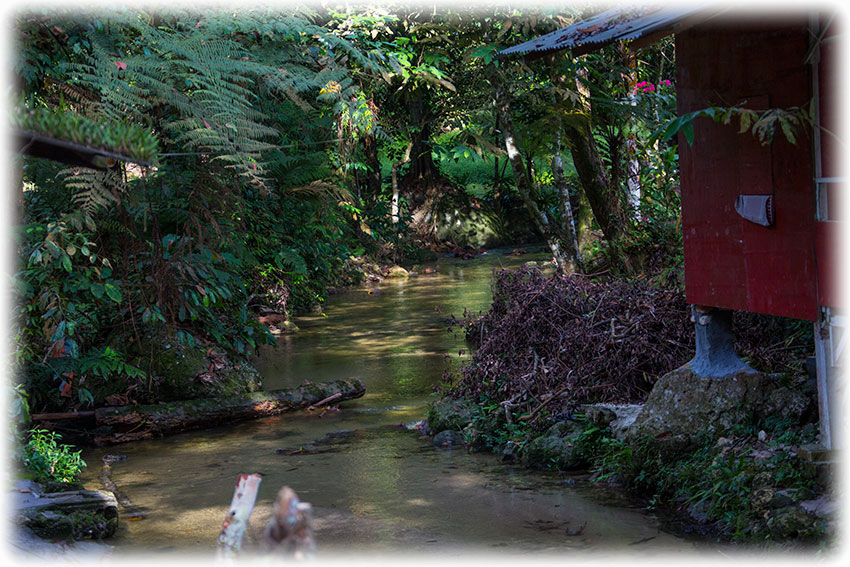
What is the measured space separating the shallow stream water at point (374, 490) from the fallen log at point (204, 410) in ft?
0.48

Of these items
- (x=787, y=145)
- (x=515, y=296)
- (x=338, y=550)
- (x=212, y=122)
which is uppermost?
(x=212, y=122)

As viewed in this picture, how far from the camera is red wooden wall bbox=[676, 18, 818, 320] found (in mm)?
5879

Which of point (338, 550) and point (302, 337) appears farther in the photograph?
point (302, 337)

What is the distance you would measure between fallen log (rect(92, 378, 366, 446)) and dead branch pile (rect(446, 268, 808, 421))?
185 centimetres

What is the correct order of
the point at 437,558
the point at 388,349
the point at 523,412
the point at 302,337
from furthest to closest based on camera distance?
the point at 302,337 < the point at 388,349 < the point at 523,412 < the point at 437,558

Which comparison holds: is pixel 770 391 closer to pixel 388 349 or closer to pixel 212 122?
pixel 212 122

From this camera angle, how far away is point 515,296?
10.0 m

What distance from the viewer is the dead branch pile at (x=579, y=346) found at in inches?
322

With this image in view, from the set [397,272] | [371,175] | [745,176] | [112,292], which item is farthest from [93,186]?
[371,175]

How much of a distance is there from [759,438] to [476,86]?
13619 mm

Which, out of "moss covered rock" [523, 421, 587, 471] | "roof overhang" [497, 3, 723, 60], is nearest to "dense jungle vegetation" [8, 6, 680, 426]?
"roof overhang" [497, 3, 723, 60]

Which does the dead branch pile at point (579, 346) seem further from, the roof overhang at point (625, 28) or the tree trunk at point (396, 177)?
the tree trunk at point (396, 177)

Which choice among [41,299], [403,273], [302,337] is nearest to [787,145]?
[41,299]

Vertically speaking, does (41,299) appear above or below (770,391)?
above
